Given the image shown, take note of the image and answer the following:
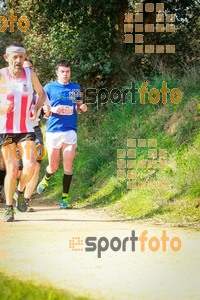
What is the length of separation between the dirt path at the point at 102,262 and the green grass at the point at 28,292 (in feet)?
0.50

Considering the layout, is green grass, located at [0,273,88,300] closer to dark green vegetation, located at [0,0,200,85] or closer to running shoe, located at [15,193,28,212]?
running shoe, located at [15,193,28,212]

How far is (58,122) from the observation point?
12352mm

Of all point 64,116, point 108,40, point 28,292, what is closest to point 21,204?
point 64,116

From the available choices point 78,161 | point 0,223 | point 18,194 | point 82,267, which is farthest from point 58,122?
point 82,267

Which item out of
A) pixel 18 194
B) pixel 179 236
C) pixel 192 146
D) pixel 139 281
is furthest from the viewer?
pixel 192 146

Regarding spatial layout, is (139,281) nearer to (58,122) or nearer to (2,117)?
(2,117)

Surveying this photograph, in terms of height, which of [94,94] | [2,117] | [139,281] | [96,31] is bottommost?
[139,281]

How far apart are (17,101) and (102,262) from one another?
398 centimetres

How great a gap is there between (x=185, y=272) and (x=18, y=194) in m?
5.45

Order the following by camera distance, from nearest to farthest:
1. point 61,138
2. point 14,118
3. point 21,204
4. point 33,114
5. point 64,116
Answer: point 33,114 → point 14,118 → point 21,204 → point 64,116 → point 61,138

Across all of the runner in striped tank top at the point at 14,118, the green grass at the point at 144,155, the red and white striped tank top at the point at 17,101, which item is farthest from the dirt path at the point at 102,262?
the red and white striped tank top at the point at 17,101

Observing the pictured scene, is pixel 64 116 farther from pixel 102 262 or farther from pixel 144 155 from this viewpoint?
pixel 102 262

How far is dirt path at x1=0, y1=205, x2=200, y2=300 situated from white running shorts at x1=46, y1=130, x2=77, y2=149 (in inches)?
101

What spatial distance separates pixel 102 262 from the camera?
23.3 ft
